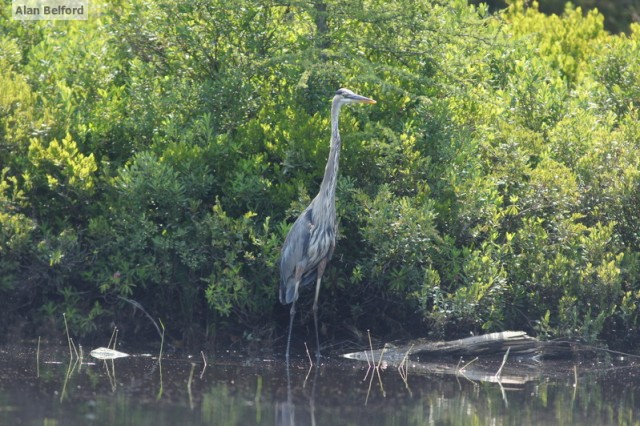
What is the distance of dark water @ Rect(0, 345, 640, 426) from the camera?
281 inches

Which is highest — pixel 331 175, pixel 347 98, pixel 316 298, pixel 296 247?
pixel 347 98

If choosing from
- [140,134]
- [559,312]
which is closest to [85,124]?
[140,134]

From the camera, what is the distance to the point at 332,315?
10.3 m

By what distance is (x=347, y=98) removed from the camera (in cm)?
941

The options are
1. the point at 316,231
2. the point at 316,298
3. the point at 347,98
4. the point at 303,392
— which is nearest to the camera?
the point at 303,392

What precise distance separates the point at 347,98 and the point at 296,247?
4.56 feet

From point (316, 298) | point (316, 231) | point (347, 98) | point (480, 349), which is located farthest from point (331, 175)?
point (480, 349)

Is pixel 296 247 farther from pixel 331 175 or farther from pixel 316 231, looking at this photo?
pixel 331 175

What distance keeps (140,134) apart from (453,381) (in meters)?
3.96

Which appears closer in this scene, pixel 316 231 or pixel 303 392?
pixel 303 392

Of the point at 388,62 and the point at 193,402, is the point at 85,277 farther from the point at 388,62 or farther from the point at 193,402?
the point at 388,62

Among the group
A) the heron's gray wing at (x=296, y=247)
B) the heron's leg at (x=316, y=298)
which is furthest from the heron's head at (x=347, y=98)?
the heron's leg at (x=316, y=298)

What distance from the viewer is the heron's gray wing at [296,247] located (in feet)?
30.6

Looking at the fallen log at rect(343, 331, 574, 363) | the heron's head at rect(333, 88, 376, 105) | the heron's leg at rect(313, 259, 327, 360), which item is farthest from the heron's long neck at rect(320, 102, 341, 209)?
the fallen log at rect(343, 331, 574, 363)
